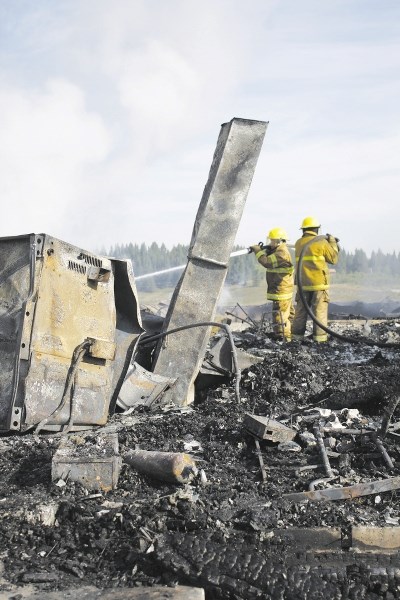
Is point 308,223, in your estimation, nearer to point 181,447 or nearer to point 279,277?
point 279,277

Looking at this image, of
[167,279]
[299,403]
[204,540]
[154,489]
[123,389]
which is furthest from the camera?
[167,279]

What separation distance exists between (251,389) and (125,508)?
3355mm

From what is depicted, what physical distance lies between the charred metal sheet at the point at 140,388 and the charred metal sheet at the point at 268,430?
1487 millimetres

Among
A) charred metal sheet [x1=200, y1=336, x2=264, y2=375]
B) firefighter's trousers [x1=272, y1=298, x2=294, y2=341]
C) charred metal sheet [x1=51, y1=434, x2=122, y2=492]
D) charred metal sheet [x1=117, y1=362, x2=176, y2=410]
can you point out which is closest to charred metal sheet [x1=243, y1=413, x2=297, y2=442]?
charred metal sheet [x1=51, y1=434, x2=122, y2=492]

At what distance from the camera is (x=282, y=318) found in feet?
37.8

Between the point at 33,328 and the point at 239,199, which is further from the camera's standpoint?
the point at 239,199

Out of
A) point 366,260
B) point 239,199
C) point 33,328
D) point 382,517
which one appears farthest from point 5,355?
point 366,260

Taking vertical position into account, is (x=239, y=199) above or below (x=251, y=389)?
above

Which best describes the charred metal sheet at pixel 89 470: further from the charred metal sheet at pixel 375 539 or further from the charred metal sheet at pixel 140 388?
the charred metal sheet at pixel 140 388

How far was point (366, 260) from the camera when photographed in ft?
150

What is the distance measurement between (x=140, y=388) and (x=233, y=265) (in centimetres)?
5248

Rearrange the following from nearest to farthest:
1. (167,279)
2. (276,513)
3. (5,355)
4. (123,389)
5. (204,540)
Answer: (204,540)
(276,513)
(5,355)
(123,389)
(167,279)

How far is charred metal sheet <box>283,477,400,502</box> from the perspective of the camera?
13.9 ft

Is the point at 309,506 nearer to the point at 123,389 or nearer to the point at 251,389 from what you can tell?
the point at 123,389
